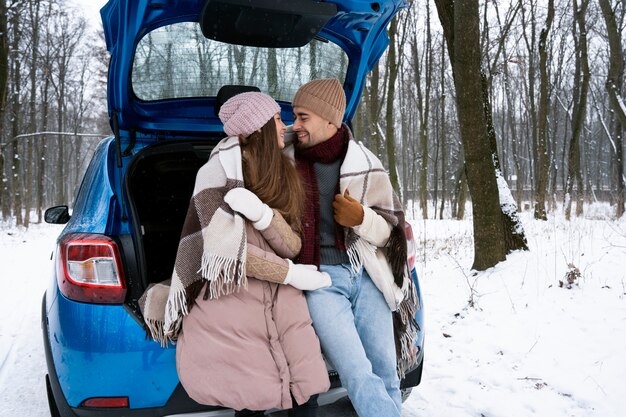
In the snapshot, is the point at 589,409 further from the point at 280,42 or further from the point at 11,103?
the point at 11,103

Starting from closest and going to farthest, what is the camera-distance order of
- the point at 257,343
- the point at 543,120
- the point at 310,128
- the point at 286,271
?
the point at 257,343 → the point at 286,271 → the point at 310,128 → the point at 543,120

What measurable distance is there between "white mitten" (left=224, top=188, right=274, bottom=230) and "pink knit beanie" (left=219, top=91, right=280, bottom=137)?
0.32 meters

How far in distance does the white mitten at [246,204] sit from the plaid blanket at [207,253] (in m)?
0.04

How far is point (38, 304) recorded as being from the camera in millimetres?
5844

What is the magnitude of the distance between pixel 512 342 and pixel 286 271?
268 cm

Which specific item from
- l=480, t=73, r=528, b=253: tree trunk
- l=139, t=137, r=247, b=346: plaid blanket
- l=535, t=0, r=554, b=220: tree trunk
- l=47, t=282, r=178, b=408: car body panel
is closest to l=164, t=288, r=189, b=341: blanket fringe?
l=139, t=137, r=247, b=346: plaid blanket

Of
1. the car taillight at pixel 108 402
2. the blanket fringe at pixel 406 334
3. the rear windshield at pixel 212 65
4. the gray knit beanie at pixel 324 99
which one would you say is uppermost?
the rear windshield at pixel 212 65

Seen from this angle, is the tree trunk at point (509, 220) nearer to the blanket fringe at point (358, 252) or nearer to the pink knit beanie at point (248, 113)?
the blanket fringe at point (358, 252)

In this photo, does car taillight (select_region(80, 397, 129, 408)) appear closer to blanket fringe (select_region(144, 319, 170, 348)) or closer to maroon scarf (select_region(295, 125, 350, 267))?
blanket fringe (select_region(144, 319, 170, 348))

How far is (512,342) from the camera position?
3.83 metres

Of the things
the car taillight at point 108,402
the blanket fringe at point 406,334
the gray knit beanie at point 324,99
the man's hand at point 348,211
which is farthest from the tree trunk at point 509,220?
the car taillight at point 108,402

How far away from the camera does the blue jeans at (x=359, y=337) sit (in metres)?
1.96

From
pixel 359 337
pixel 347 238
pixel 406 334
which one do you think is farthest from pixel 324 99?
pixel 406 334

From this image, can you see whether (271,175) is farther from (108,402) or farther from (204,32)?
(108,402)
